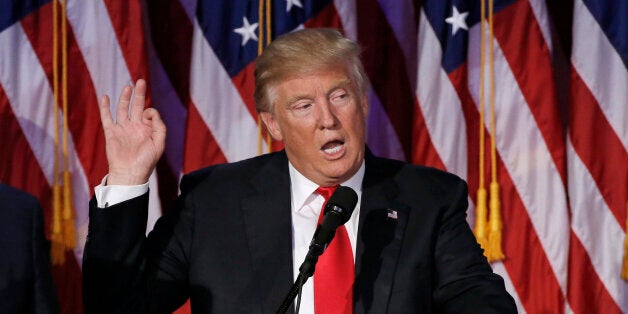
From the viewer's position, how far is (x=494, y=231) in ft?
10.8

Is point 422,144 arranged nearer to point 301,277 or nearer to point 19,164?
point 19,164

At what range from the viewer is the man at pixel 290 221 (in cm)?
197

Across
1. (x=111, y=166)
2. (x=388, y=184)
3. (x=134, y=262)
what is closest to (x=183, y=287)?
(x=134, y=262)

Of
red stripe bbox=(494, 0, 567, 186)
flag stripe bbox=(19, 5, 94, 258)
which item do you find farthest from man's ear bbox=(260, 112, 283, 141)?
red stripe bbox=(494, 0, 567, 186)

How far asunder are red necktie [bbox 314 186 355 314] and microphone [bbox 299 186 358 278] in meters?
0.41

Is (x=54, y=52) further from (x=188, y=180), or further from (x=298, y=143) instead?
(x=298, y=143)

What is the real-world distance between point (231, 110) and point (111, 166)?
1.49 meters

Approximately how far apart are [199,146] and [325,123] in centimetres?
134

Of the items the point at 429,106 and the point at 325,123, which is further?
the point at 429,106

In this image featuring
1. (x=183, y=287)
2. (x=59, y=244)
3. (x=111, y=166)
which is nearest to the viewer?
(x=111, y=166)

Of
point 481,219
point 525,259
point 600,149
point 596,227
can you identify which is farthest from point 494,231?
point 600,149

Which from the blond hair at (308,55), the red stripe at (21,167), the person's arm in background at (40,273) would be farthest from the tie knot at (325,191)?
the red stripe at (21,167)

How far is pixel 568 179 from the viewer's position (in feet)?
11.2

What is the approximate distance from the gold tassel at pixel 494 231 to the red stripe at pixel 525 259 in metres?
0.07
